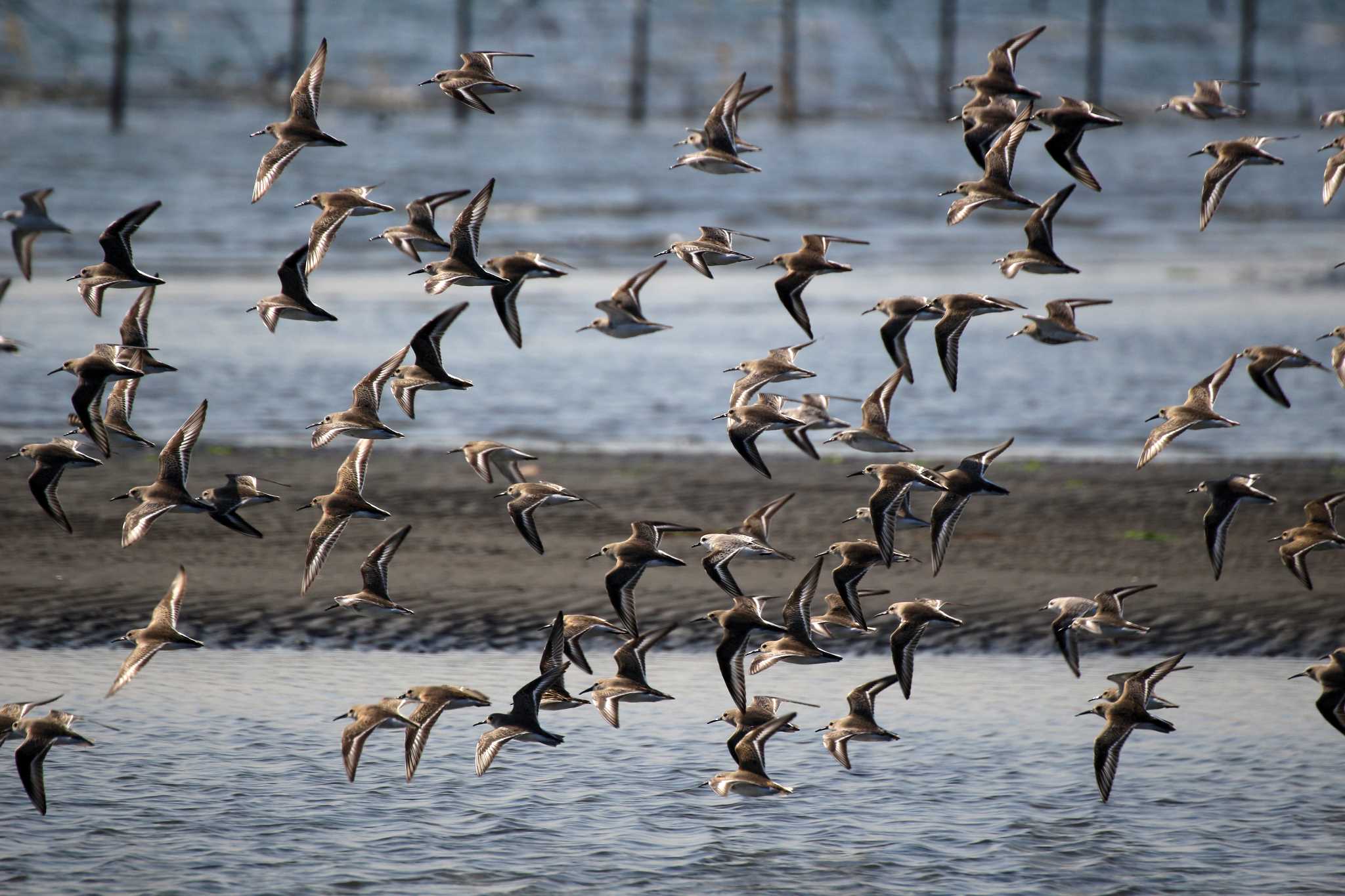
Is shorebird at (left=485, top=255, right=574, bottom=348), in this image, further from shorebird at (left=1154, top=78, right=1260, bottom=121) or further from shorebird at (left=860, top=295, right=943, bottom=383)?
shorebird at (left=1154, top=78, right=1260, bottom=121)

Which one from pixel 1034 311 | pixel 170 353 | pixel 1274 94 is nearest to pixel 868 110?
pixel 1274 94

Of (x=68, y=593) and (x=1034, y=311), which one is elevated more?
(x=1034, y=311)

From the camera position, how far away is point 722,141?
1103cm

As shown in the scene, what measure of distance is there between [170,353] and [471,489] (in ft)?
33.0

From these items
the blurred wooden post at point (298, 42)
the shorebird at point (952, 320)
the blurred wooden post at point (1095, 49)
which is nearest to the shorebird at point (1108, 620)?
the shorebird at point (952, 320)

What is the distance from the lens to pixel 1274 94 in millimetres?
96312

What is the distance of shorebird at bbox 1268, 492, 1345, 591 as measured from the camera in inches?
360

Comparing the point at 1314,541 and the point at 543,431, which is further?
the point at 543,431

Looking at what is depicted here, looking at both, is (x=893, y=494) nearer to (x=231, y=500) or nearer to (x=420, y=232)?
(x=420, y=232)

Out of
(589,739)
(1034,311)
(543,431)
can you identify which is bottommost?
(589,739)

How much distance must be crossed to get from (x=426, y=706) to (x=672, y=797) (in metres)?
1.55

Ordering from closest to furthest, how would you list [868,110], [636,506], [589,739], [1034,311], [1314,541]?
1. [1314,541]
2. [589,739]
3. [636,506]
4. [1034,311]
5. [868,110]

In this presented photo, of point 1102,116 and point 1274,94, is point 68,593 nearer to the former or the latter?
point 1102,116

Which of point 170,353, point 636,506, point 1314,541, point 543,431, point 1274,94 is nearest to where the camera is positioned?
point 1314,541
